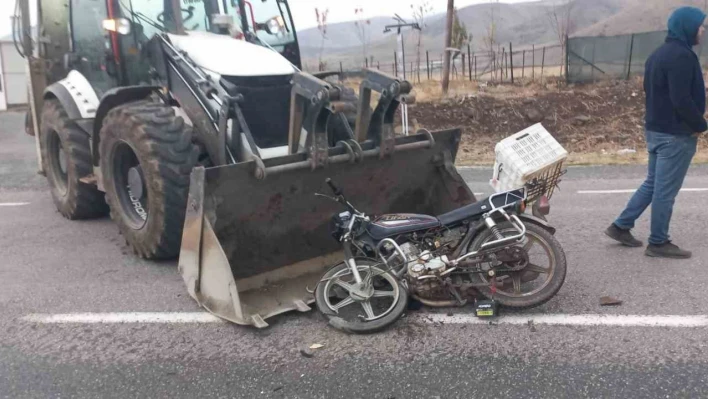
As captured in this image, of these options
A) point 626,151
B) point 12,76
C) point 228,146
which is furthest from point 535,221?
point 12,76

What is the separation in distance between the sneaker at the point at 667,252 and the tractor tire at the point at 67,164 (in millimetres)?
5549

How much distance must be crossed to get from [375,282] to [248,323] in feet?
3.00

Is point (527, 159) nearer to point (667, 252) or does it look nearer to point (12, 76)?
point (667, 252)

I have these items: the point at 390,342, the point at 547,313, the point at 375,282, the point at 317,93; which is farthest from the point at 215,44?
the point at 547,313

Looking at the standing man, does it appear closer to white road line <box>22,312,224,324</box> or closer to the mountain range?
white road line <box>22,312,224,324</box>

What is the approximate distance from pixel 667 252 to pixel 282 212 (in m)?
3.22

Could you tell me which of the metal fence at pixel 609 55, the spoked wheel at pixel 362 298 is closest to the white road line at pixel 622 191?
the spoked wheel at pixel 362 298

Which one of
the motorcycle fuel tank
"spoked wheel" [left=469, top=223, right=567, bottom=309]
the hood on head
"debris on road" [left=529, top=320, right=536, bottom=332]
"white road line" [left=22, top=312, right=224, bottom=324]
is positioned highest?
the hood on head

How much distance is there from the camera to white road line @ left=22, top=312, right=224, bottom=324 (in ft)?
14.6

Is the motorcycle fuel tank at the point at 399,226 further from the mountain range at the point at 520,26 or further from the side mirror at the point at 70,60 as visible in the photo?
the mountain range at the point at 520,26

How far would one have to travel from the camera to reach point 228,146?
5.21 meters

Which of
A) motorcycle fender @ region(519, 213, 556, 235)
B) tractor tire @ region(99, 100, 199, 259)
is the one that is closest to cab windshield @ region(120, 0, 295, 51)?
tractor tire @ region(99, 100, 199, 259)

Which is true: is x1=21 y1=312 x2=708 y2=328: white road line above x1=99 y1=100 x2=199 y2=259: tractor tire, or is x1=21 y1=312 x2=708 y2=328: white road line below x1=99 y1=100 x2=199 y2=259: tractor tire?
below

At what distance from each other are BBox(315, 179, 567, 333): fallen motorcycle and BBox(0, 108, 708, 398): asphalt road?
0.53ft
